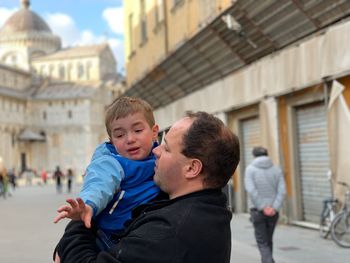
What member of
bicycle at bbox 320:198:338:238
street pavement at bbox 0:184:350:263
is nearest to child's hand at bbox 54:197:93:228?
street pavement at bbox 0:184:350:263

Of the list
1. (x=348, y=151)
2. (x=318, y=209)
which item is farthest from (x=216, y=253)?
(x=318, y=209)

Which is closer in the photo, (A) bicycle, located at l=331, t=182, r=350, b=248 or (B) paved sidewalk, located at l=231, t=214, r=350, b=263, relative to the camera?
(B) paved sidewalk, located at l=231, t=214, r=350, b=263

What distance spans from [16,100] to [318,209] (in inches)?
3440

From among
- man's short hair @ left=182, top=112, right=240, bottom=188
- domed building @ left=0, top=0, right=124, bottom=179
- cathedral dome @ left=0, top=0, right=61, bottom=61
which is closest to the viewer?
man's short hair @ left=182, top=112, right=240, bottom=188

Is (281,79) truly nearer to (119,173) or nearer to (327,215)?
(327,215)

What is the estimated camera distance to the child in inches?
87.8

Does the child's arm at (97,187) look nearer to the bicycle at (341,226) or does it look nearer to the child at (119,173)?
the child at (119,173)

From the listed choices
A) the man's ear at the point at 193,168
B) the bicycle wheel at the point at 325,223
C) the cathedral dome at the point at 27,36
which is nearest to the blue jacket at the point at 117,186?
the man's ear at the point at 193,168

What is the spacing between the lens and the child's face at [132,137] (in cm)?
252

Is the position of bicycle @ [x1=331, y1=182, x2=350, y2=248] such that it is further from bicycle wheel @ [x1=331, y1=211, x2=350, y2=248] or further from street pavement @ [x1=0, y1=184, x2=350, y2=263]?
street pavement @ [x1=0, y1=184, x2=350, y2=263]

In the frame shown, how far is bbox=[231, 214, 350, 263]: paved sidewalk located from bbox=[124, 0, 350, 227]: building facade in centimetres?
91

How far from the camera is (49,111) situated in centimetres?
9738

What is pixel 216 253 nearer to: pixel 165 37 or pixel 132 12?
pixel 165 37

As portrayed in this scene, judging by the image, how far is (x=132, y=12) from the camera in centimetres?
2847
